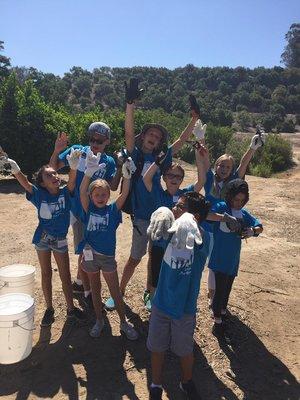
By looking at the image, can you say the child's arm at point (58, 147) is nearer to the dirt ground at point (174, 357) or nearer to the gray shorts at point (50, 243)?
the gray shorts at point (50, 243)

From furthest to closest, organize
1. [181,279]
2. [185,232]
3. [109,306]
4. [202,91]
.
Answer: [202,91]
[109,306]
[181,279]
[185,232]

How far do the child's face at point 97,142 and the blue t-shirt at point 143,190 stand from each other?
283mm

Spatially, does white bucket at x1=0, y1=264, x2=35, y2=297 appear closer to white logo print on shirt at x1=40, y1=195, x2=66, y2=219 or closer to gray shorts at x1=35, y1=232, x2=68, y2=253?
gray shorts at x1=35, y1=232, x2=68, y2=253

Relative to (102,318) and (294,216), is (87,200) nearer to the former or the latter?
(102,318)

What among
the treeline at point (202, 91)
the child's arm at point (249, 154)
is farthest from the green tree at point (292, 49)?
the child's arm at point (249, 154)

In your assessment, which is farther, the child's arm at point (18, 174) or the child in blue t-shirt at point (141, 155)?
the child in blue t-shirt at point (141, 155)

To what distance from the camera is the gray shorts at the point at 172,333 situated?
2775mm

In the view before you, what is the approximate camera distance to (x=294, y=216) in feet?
26.8

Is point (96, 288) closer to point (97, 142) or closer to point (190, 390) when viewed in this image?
point (190, 390)

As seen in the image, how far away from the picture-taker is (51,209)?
3.57m

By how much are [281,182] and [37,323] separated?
31.1 feet

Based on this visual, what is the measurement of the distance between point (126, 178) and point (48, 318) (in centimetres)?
154

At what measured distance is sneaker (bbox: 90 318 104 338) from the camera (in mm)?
3605

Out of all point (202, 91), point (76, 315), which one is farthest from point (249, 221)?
point (202, 91)
